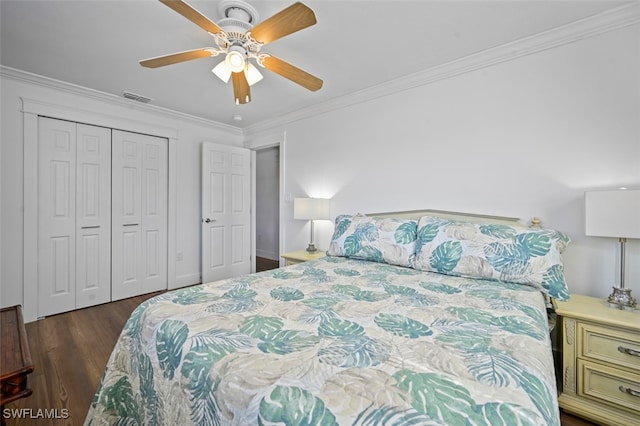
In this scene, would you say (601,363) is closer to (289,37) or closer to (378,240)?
(378,240)

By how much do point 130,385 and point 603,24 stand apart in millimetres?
3441

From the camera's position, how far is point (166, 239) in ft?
12.6

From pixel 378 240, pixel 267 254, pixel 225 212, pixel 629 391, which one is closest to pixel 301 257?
pixel 378 240

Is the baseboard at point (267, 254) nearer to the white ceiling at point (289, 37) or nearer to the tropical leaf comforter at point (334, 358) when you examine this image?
the white ceiling at point (289, 37)

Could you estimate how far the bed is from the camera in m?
0.69

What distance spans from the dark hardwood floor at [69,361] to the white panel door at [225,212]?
1159mm

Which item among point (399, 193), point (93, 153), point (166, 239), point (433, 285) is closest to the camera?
point (433, 285)

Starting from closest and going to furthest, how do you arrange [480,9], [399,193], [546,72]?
[480,9] < [546,72] < [399,193]

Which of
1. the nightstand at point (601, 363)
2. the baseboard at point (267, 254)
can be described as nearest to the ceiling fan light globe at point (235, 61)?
the nightstand at point (601, 363)

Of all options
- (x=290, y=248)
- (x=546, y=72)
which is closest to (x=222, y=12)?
(x=546, y=72)

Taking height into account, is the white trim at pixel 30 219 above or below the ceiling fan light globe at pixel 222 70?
below

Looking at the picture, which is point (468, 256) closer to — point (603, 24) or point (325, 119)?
point (603, 24)

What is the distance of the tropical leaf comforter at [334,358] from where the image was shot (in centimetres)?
68

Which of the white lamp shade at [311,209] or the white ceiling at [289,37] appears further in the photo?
the white lamp shade at [311,209]
